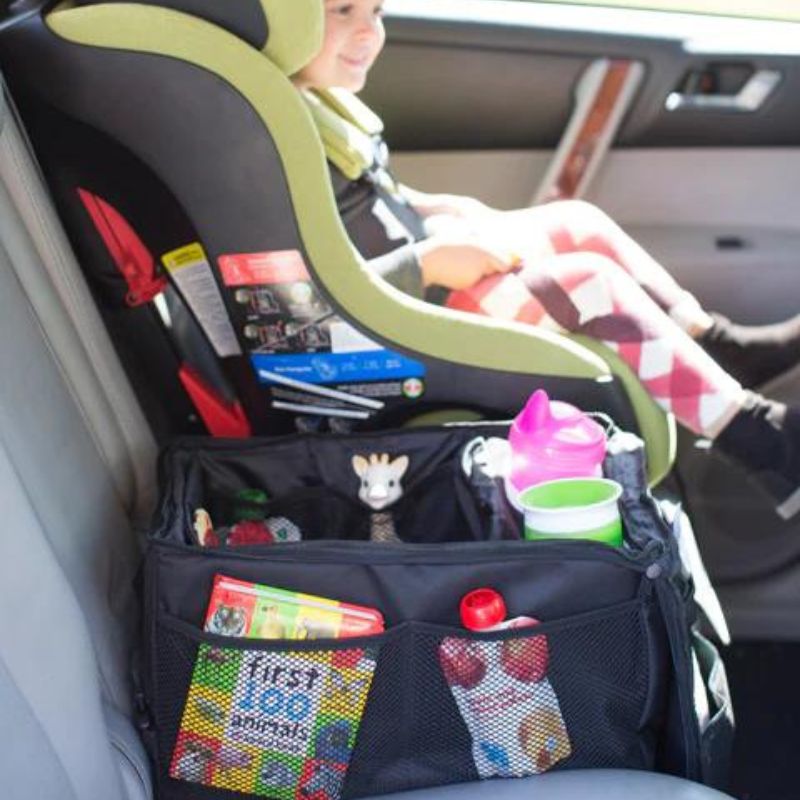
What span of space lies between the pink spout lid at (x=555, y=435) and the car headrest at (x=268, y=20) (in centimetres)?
43

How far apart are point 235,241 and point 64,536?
0.36 meters

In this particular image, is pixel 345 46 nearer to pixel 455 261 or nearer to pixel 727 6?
pixel 455 261

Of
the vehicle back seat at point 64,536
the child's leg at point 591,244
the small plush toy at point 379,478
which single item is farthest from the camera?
the child's leg at point 591,244

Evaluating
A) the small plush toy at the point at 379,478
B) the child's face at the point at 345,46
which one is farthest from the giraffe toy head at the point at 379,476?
the child's face at the point at 345,46

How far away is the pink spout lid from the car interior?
0.10 meters

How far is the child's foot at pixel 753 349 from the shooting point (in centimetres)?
158

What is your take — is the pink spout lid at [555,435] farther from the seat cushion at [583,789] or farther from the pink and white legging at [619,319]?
the seat cushion at [583,789]

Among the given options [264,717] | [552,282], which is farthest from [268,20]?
[264,717]

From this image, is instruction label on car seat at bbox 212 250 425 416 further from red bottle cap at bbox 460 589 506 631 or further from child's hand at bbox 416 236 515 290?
red bottle cap at bbox 460 589 506 631

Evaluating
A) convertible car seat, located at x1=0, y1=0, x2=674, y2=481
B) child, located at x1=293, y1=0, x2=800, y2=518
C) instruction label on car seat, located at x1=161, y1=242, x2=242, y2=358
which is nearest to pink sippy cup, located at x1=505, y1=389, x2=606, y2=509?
convertible car seat, located at x1=0, y1=0, x2=674, y2=481

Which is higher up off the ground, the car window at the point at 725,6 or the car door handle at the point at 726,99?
the car window at the point at 725,6

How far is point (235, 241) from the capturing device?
47.8 inches

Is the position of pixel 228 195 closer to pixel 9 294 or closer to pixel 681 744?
pixel 9 294

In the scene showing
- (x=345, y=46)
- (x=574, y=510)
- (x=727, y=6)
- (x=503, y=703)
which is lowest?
(x=503, y=703)
